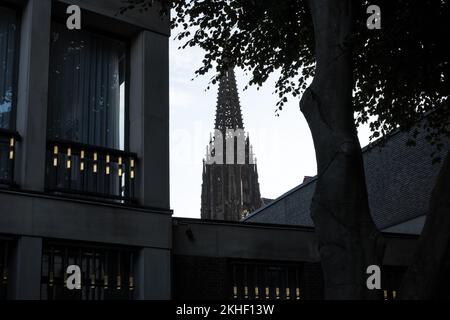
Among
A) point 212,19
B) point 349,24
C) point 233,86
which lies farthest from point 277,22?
point 233,86

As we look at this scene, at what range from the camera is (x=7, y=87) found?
13.0 meters

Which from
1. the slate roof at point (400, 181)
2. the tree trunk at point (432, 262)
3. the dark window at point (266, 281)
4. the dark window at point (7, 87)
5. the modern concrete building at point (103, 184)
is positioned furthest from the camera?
the slate roof at point (400, 181)

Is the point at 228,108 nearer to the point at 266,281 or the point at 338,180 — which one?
the point at 266,281

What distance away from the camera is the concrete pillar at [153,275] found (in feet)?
43.1

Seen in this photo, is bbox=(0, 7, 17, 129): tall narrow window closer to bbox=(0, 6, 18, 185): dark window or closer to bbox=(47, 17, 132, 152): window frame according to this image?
bbox=(0, 6, 18, 185): dark window

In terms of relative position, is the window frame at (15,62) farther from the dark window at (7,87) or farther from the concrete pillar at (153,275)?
the concrete pillar at (153,275)

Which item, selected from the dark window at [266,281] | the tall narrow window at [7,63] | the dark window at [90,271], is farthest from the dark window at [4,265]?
the dark window at [266,281]

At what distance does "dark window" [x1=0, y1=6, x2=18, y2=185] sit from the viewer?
12.4 m

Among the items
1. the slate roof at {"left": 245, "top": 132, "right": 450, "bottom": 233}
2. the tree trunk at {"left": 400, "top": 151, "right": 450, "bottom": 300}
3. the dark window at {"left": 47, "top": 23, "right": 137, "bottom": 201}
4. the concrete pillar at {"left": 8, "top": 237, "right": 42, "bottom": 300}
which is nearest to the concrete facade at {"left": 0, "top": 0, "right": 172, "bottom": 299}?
the concrete pillar at {"left": 8, "top": 237, "right": 42, "bottom": 300}

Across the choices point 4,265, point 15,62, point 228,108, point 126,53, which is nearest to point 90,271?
point 4,265

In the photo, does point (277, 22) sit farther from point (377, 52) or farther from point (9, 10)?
point (9, 10)

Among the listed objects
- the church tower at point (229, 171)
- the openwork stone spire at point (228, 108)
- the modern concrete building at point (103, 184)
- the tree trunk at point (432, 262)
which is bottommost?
the tree trunk at point (432, 262)

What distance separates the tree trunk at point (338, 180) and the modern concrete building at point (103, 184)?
4.29 metres

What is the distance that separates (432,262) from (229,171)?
8424cm
